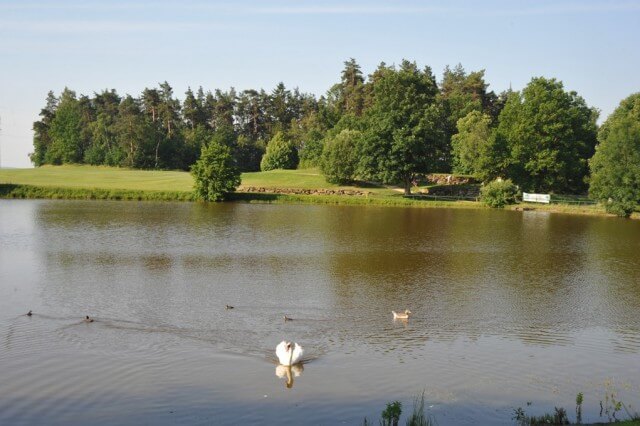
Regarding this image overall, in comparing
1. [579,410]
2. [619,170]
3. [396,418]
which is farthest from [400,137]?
[396,418]

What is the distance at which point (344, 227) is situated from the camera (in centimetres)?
6138

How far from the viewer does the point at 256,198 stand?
91.2m

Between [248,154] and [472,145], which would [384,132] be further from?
[248,154]

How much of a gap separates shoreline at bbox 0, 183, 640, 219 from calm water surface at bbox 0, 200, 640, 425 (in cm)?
3572

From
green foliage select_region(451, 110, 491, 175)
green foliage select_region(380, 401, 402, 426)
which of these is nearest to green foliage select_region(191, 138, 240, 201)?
green foliage select_region(451, 110, 491, 175)

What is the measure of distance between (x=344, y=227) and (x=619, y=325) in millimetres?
36144

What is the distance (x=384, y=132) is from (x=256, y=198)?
23.6 metres

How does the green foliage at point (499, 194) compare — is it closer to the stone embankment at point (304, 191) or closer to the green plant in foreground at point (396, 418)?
the stone embankment at point (304, 191)

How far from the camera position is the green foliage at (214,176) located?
89312 mm

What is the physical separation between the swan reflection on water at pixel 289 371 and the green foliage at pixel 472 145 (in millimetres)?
81302

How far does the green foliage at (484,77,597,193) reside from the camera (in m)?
96.1

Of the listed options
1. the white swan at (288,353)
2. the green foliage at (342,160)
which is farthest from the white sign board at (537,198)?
the white swan at (288,353)

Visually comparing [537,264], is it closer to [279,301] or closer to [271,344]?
[279,301]

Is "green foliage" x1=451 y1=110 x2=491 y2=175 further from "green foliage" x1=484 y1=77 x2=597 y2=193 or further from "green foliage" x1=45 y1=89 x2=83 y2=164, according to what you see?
"green foliage" x1=45 y1=89 x2=83 y2=164
